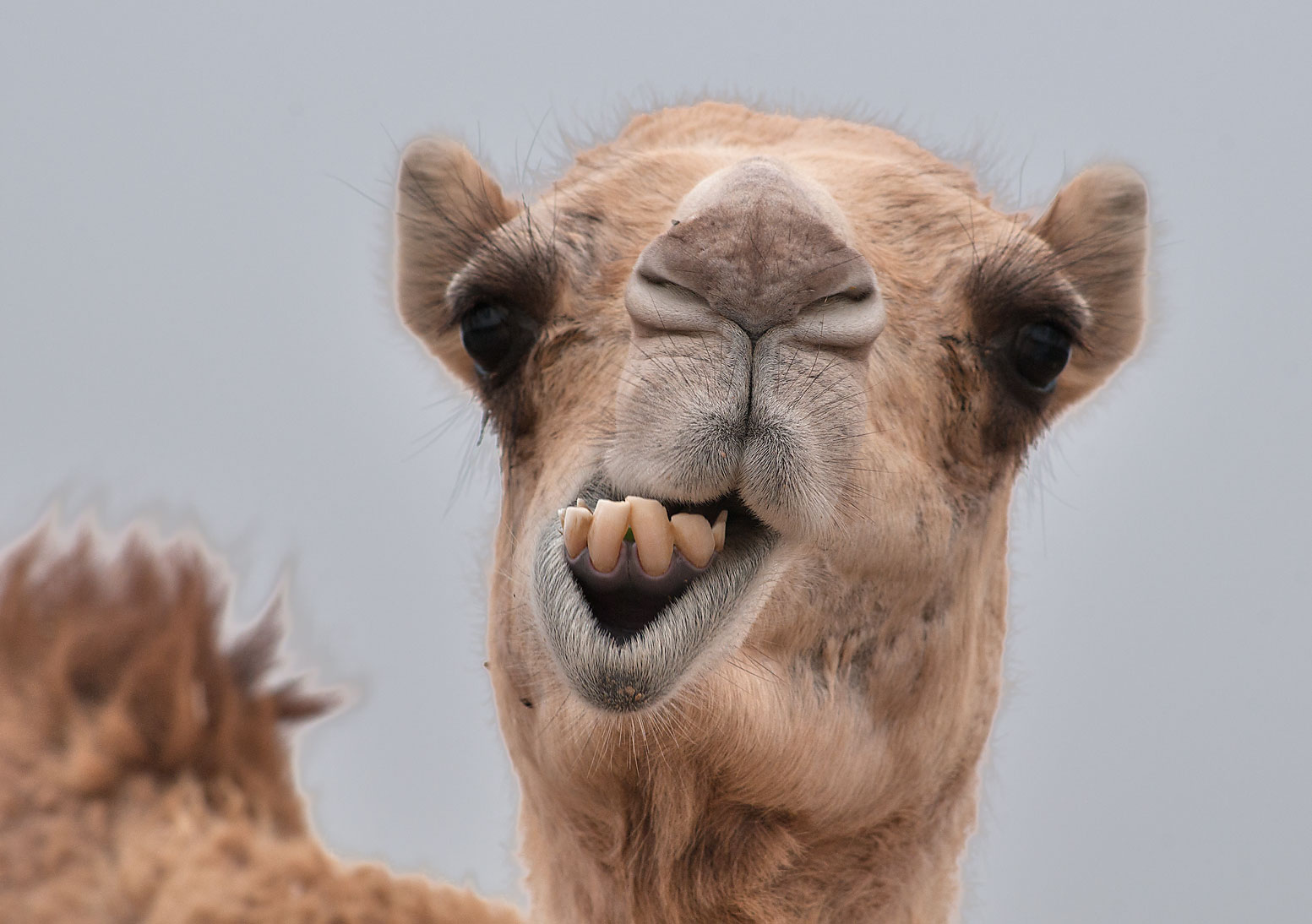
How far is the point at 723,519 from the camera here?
2137 millimetres

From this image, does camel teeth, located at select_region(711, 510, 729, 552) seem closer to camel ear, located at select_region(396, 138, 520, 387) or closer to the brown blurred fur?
camel ear, located at select_region(396, 138, 520, 387)

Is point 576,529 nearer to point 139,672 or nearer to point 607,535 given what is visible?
point 607,535

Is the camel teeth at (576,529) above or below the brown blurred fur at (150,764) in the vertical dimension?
above

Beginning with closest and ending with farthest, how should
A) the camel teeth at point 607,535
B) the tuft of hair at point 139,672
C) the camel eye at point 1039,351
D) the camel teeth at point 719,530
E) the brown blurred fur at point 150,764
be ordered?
the camel teeth at point 607,535 → the camel teeth at point 719,530 → the camel eye at point 1039,351 → the brown blurred fur at point 150,764 → the tuft of hair at point 139,672

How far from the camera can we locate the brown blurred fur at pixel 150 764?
3.77m

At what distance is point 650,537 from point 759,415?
0.27m

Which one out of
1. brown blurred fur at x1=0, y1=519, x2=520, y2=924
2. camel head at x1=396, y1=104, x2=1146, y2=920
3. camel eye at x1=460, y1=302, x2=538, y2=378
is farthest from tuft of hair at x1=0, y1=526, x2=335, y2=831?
camel eye at x1=460, y1=302, x2=538, y2=378

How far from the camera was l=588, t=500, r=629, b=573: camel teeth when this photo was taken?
6.61 ft

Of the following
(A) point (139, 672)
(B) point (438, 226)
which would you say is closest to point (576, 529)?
(B) point (438, 226)

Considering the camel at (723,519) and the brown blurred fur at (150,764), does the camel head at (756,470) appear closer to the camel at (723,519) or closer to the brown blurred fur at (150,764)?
the camel at (723,519)

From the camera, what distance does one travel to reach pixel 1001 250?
276cm

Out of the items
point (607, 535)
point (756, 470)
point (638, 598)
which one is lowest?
point (638, 598)

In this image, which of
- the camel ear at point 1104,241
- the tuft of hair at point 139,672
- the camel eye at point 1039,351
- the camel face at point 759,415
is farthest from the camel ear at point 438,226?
the tuft of hair at point 139,672

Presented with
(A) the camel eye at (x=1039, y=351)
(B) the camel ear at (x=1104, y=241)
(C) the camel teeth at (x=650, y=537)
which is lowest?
(C) the camel teeth at (x=650, y=537)
